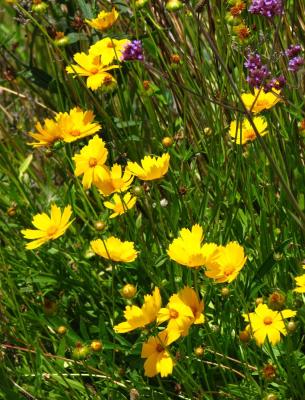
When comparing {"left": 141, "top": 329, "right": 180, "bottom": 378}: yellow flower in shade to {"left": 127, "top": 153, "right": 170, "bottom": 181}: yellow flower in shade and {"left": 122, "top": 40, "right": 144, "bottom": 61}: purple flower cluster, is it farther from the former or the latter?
{"left": 122, "top": 40, "right": 144, "bottom": 61}: purple flower cluster

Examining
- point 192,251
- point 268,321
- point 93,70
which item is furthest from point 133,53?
point 268,321

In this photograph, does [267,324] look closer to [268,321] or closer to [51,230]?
[268,321]

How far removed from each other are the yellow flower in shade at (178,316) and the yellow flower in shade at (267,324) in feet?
0.37

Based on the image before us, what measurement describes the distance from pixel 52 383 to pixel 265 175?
604mm

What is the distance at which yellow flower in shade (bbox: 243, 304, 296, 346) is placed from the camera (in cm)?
117

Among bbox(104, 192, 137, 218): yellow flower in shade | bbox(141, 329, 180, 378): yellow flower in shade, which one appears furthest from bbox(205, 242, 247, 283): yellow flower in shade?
bbox(104, 192, 137, 218): yellow flower in shade

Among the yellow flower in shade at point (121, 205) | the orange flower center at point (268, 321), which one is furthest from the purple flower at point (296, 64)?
the orange flower center at point (268, 321)

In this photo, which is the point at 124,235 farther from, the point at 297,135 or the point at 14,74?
the point at 14,74

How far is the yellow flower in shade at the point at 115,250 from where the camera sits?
1.26m

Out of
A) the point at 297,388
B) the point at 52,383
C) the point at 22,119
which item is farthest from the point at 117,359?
the point at 22,119

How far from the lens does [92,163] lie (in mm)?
1394

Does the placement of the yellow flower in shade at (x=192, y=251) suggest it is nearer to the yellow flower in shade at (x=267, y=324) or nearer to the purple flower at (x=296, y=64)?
the yellow flower in shade at (x=267, y=324)

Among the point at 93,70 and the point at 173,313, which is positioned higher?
the point at 93,70

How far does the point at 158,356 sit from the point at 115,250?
0.21m
